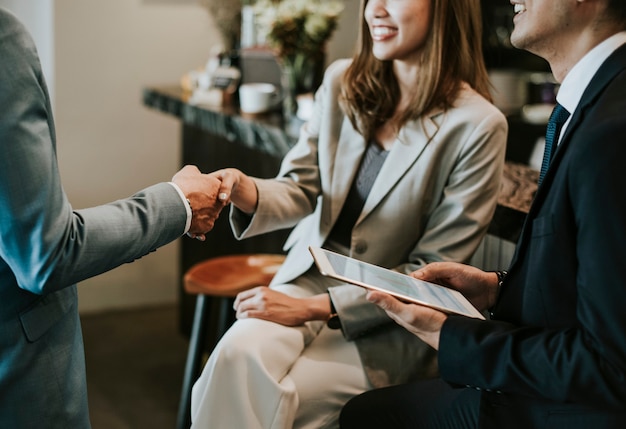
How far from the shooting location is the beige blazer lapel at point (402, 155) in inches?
82.0

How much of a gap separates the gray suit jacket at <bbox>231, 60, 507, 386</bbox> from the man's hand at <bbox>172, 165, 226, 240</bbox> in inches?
11.1

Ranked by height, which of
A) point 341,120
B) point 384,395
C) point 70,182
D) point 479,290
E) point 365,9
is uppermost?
point 365,9

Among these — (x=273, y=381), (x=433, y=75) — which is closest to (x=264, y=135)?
(x=433, y=75)

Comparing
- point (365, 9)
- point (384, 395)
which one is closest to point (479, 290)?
point (384, 395)

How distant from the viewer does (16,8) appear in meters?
4.41

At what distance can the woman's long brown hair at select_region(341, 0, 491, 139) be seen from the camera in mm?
2125

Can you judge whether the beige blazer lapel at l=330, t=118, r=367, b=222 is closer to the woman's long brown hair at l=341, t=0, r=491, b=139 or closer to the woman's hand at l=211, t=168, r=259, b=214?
the woman's long brown hair at l=341, t=0, r=491, b=139

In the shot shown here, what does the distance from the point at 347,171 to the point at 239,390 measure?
0.65m

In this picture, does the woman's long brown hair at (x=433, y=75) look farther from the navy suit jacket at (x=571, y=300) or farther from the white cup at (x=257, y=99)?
the white cup at (x=257, y=99)

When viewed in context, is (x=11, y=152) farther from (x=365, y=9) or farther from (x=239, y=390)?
(x=365, y=9)

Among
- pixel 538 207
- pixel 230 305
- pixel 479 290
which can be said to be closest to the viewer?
pixel 538 207

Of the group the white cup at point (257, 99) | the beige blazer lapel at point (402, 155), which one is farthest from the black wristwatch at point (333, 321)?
the white cup at point (257, 99)

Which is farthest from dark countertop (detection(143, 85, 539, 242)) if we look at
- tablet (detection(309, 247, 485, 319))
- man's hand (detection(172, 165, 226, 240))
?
man's hand (detection(172, 165, 226, 240))

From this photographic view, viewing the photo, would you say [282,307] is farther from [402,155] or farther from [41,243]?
[41,243]
